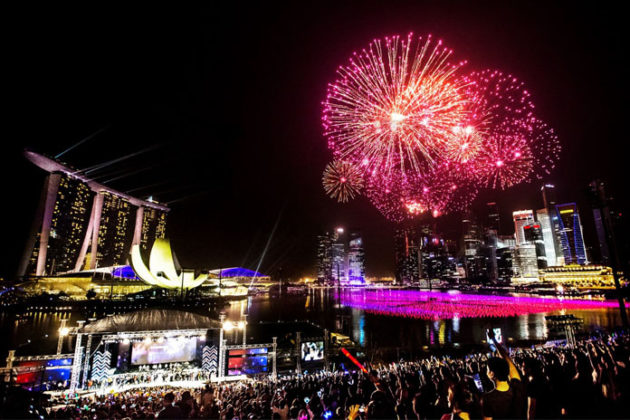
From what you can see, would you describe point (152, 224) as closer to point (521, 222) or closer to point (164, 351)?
point (164, 351)

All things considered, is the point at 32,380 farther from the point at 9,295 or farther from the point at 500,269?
the point at 500,269

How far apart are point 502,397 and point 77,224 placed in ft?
342

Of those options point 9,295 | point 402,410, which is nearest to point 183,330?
point 402,410

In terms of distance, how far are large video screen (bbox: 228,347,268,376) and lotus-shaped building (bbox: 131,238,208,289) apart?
20.0 metres

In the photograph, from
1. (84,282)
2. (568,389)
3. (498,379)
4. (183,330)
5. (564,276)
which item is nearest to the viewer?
(498,379)

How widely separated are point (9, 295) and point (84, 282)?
10.5 metres

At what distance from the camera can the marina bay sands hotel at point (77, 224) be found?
5844 cm

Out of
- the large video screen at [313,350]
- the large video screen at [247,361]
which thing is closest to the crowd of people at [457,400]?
the large video screen at [247,361]

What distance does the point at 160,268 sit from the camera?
1179 inches

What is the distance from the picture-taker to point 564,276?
341 ft

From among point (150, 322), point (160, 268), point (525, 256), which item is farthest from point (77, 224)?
point (525, 256)

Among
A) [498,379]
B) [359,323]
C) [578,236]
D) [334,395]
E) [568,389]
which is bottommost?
[359,323]

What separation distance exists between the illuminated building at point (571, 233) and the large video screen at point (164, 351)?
608ft

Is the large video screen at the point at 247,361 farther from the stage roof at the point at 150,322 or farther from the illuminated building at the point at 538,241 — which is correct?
the illuminated building at the point at 538,241
